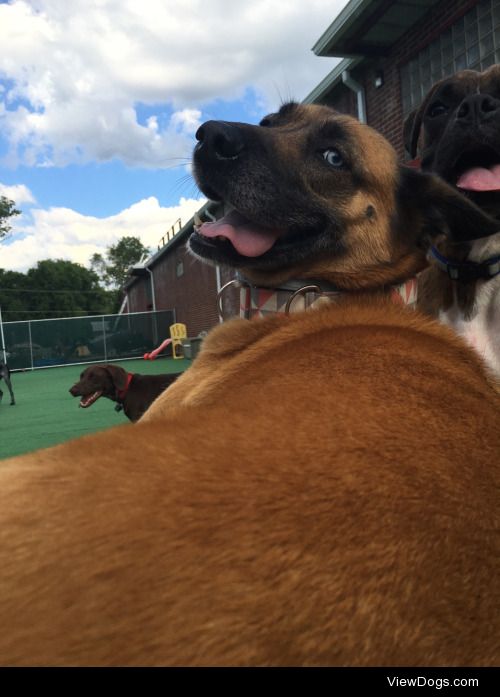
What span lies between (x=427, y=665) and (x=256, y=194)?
175 centimetres

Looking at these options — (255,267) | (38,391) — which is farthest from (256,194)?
(38,391)

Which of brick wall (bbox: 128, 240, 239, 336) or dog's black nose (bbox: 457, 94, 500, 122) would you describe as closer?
dog's black nose (bbox: 457, 94, 500, 122)

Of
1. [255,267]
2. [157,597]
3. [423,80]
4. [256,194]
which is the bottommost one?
[157,597]

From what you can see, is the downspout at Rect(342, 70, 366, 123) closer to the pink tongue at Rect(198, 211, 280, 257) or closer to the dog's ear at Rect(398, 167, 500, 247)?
the dog's ear at Rect(398, 167, 500, 247)

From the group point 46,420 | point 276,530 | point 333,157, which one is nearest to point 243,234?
point 333,157

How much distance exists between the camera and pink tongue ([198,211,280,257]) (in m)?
2.19

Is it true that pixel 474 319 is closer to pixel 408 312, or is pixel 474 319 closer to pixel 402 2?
pixel 408 312

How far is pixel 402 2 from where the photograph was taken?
8133mm

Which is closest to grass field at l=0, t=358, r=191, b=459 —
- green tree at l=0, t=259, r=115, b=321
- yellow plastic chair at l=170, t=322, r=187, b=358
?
yellow plastic chair at l=170, t=322, r=187, b=358

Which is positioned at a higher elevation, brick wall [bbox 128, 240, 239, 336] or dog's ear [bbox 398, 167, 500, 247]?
brick wall [bbox 128, 240, 239, 336]

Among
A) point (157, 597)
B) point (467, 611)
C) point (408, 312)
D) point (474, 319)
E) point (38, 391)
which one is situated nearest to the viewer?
point (157, 597)

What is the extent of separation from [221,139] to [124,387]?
22.6 feet

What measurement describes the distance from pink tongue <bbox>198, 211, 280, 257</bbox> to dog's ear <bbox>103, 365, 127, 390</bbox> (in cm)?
673

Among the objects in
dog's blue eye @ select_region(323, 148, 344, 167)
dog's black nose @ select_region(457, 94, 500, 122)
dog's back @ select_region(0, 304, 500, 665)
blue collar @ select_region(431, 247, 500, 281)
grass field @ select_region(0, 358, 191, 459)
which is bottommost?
grass field @ select_region(0, 358, 191, 459)
